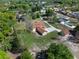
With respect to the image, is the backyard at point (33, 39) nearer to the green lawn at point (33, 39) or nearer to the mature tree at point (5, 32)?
the green lawn at point (33, 39)

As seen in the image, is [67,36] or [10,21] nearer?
[67,36]

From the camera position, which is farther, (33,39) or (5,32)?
(5,32)

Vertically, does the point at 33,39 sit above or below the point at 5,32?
above

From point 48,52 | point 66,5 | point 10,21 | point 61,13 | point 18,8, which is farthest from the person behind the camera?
point 66,5

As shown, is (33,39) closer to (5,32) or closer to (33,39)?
(33,39)

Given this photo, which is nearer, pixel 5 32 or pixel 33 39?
pixel 33 39

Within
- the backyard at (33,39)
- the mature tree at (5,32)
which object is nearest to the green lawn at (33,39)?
the backyard at (33,39)

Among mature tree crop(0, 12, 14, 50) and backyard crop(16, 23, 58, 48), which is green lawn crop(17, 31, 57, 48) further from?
mature tree crop(0, 12, 14, 50)

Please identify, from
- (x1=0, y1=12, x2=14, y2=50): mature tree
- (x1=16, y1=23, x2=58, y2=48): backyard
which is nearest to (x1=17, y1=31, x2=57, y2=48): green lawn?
(x1=16, y1=23, x2=58, y2=48): backyard

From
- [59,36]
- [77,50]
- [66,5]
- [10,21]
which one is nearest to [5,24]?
[10,21]

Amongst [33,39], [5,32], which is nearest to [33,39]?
[33,39]

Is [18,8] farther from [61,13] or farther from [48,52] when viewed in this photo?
[48,52]
